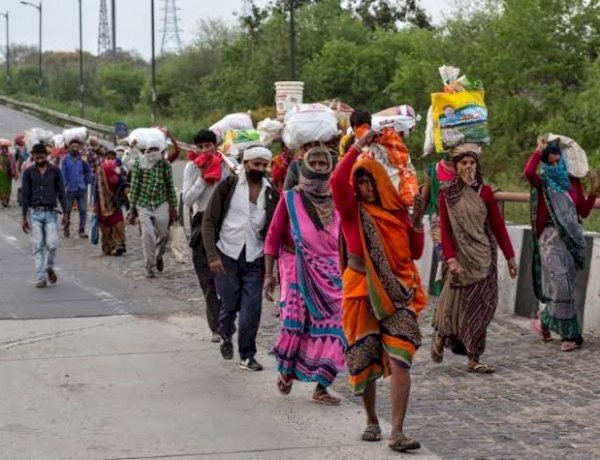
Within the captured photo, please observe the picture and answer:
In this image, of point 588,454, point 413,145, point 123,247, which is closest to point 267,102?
point 413,145

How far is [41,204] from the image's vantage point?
15.3 meters

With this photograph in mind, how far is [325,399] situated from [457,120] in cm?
243

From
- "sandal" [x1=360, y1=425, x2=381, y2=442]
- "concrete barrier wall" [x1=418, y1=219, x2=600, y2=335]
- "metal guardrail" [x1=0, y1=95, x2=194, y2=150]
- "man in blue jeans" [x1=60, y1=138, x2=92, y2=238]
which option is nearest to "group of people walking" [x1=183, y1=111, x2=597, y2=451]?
"sandal" [x1=360, y1=425, x2=381, y2=442]

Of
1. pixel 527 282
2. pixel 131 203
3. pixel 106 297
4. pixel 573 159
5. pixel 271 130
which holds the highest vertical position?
pixel 271 130

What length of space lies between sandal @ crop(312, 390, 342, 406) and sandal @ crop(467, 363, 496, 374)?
1369mm

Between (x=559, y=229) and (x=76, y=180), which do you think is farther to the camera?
(x=76, y=180)

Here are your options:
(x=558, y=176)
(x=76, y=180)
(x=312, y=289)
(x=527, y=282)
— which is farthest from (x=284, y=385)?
(x=76, y=180)

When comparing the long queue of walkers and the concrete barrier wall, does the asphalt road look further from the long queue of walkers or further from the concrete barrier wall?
the long queue of walkers

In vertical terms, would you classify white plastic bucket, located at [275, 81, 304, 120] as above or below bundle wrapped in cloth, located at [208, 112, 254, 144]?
above

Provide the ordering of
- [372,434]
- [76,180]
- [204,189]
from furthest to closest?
[76,180], [204,189], [372,434]

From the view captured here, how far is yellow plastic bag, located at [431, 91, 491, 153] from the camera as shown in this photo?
9531mm

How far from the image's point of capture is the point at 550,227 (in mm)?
10273

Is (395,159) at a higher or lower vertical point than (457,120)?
lower

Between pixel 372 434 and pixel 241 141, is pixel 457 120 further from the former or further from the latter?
pixel 372 434
